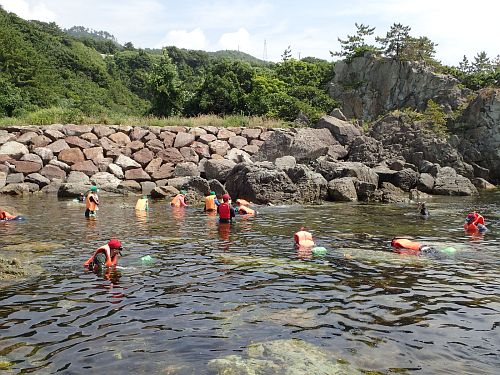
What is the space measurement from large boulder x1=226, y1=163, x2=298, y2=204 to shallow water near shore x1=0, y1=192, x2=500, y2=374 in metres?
8.60

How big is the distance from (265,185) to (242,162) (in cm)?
545

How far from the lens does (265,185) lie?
24.1 m

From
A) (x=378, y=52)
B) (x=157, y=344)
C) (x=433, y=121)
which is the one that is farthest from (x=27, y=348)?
(x=378, y=52)

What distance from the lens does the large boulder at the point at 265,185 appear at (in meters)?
23.8

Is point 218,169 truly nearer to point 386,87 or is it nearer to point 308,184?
point 308,184

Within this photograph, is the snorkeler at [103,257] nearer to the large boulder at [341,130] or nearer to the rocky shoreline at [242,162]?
the rocky shoreline at [242,162]

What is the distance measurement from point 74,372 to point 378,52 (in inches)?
1875

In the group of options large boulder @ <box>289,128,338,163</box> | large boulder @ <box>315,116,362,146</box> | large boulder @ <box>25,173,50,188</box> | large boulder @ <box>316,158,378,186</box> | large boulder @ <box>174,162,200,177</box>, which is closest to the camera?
large boulder @ <box>316,158,378,186</box>

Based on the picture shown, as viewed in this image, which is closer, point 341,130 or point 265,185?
point 265,185

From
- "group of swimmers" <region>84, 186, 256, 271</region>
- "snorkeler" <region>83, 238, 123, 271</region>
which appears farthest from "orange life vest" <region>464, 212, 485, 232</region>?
"snorkeler" <region>83, 238, 123, 271</region>

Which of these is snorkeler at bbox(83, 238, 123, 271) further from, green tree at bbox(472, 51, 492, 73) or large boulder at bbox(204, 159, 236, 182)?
green tree at bbox(472, 51, 492, 73)

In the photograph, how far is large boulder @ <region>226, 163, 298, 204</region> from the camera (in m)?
23.8

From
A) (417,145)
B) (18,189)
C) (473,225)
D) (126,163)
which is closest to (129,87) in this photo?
(126,163)

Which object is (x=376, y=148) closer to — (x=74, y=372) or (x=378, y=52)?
(x=378, y=52)
